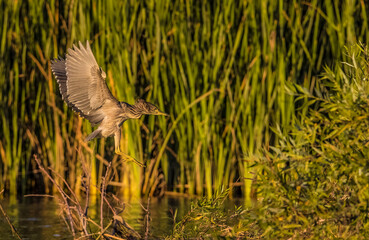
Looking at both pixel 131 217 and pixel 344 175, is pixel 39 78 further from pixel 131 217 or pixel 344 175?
pixel 344 175

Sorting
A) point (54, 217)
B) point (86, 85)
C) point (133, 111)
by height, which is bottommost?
point (54, 217)

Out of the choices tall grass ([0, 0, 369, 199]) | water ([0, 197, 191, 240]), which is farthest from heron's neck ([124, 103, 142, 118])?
tall grass ([0, 0, 369, 199])

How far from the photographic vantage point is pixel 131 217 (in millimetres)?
7855

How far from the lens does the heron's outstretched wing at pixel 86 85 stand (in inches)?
204

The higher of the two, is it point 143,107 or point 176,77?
point 176,77

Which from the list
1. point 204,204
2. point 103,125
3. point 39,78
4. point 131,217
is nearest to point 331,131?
point 204,204

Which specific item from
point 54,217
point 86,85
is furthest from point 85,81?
point 54,217

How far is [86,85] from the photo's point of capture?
5246 mm

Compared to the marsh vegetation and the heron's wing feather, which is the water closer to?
the marsh vegetation

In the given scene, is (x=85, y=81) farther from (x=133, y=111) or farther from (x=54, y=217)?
(x=54, y=217)

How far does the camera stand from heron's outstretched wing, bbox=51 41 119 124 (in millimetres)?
5184

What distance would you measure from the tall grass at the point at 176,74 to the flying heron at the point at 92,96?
9.61ft

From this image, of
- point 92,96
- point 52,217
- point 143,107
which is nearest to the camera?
point 143,107

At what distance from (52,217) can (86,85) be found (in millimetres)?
3002
